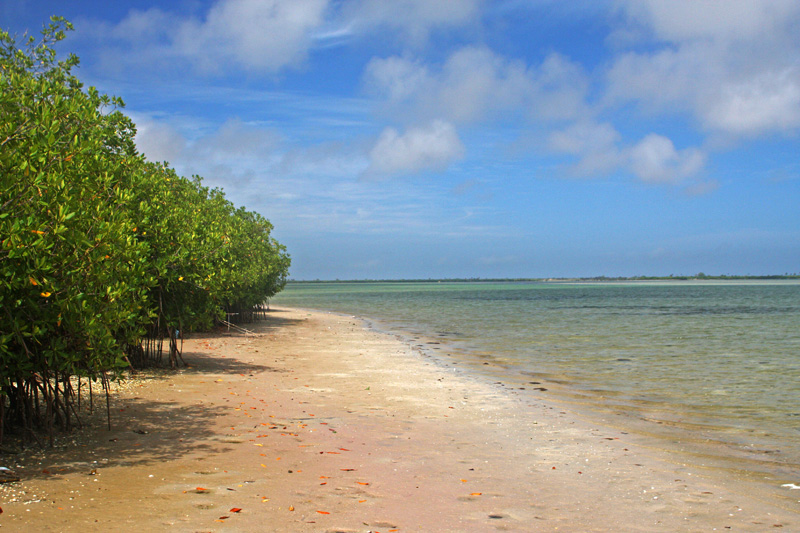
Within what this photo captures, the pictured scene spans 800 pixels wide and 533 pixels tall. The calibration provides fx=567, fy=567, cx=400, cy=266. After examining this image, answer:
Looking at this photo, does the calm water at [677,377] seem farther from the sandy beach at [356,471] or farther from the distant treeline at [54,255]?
the distant treeline at [54,255]

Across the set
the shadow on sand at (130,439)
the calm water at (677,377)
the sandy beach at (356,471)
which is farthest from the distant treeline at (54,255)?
the calm water at (677,377)

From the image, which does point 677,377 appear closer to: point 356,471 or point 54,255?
point 356,471

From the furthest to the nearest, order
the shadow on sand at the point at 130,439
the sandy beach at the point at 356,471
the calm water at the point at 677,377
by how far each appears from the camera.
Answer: the calm water at the point at 677,377
the shadow on sand at the point at 130,439
the sandy beach at the point at 356,471

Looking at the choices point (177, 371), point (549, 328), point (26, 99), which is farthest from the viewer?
point (549, 328)

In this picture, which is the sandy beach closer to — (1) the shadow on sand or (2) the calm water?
(1) the shadow on sand

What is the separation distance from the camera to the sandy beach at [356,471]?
565cm

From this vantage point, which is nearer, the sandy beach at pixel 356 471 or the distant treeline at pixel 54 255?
the sandy beach at pixel 356 471

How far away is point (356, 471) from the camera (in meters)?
7.17

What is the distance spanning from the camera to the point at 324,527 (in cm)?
543

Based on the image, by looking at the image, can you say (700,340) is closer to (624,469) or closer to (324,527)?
(624,469)

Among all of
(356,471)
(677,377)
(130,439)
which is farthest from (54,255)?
(677,377)

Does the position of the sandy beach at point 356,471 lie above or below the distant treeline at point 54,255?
below

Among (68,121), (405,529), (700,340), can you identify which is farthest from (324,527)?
(700,340)

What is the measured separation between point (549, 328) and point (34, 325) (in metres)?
28.5
